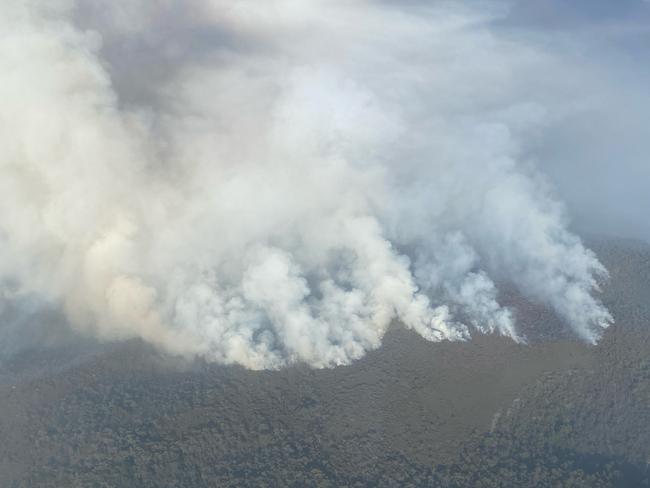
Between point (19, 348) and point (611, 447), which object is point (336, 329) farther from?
point (19, 348)

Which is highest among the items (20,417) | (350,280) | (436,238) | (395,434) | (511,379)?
(436,238)

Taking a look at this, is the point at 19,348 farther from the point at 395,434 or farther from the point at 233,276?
the point at 395,434

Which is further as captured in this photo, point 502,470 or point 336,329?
point 336,329

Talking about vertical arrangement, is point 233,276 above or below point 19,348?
above

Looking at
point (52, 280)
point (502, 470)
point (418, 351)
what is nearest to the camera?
point (502, 470)

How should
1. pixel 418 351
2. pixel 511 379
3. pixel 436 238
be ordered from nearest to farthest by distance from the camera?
pixel 511 379, pixel 418 351, pixel 436 238

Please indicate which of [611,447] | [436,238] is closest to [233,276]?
[436,238]
